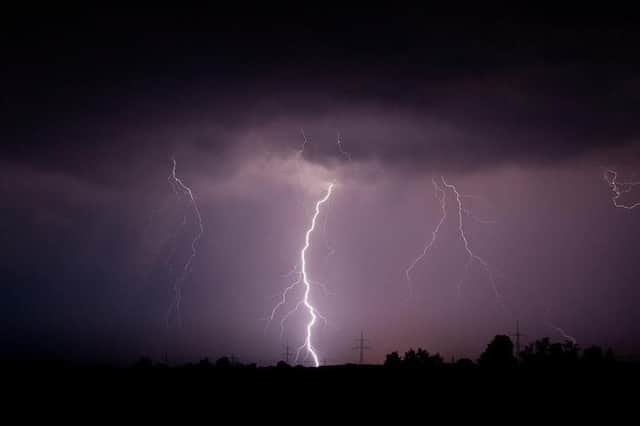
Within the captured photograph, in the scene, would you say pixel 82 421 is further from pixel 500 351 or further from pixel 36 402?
pixel 500 351

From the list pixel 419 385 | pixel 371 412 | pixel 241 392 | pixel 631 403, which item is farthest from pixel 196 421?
pixel 631 403

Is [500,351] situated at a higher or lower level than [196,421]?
higher

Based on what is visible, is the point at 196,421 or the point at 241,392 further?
the point at 241,392

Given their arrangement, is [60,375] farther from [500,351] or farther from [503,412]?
[500,351]

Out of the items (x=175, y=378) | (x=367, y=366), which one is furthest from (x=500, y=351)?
(x=175, y=378)

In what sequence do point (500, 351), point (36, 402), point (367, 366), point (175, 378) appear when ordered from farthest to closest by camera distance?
point (500, 351) < point (367, 366) < point (175, 378) < point (36, 402)

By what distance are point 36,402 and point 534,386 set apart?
1100cm

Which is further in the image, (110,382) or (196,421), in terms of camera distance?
(110,382)

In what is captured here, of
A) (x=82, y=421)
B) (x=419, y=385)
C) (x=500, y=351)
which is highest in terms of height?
(x=500, y=351)

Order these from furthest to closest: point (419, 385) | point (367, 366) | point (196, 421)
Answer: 1. point (367, 366)
2. point (419, 385)
3. point (196, 421)

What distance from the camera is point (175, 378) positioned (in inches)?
648

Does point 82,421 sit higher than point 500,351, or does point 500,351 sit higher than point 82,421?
point 500,351

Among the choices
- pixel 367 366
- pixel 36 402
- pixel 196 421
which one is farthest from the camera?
pixel 367 366

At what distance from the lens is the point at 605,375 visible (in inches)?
623
